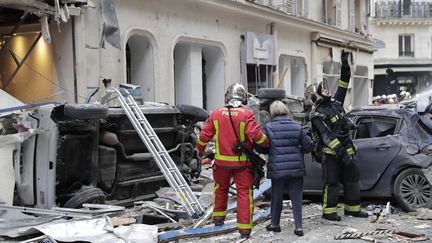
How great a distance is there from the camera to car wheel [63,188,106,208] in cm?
698

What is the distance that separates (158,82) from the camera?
44.4 feet

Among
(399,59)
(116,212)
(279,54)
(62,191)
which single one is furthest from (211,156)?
(399,59)

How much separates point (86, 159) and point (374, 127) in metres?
4.25

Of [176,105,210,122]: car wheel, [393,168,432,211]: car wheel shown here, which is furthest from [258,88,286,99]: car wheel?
[393,168,432,211]: car wheel

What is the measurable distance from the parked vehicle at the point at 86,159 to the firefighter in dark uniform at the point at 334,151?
8.75ft

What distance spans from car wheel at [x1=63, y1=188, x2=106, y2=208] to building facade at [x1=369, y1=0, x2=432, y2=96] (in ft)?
117

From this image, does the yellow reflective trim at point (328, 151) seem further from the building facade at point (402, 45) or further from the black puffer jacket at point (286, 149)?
the building facade at point (402, 45)

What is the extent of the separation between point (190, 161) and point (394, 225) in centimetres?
365

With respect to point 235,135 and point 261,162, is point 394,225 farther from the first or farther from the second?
point 235,135

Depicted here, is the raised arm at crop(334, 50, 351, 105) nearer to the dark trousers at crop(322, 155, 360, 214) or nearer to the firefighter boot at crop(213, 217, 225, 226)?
the dark trousers at crop(322, 155, 360, 214)

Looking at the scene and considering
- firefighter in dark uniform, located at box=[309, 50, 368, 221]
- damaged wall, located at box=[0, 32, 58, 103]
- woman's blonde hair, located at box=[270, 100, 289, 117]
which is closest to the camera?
woman's blonde hair, located at box=[270, 100, 289, 117]

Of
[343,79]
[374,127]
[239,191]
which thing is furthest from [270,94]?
[239,191]

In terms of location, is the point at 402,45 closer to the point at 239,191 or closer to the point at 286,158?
the point at 286,158

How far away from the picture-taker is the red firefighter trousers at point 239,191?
6234 mm
